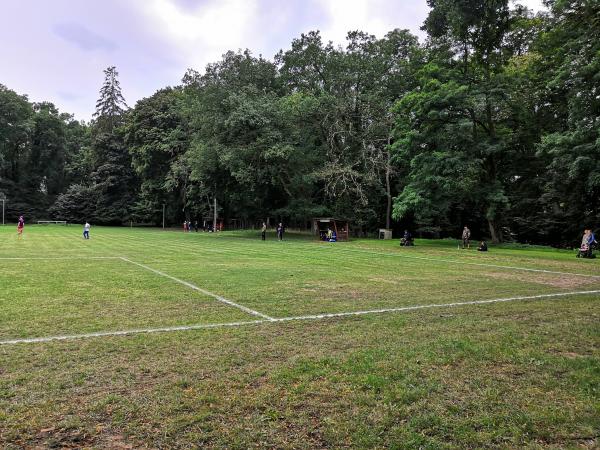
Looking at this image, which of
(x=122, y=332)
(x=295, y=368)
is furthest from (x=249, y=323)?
(x=295, y=368)

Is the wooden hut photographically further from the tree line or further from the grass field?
the grass field

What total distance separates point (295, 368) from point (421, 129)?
26365 mm

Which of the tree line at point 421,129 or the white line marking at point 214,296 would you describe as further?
the tree line at point 421,129

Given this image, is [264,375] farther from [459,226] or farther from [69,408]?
[459,226]

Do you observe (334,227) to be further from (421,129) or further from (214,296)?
(214,296)

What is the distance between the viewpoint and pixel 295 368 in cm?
464

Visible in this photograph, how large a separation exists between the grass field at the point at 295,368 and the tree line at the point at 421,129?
48.8ft

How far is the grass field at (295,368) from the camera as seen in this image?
3.29 meters

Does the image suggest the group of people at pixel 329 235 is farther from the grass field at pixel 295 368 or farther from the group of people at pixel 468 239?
the grass field at pixel 295 368

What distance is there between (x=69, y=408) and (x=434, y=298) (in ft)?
23.4

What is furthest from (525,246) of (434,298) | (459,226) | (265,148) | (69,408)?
(69,408)

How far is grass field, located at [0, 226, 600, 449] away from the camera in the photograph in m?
3.29

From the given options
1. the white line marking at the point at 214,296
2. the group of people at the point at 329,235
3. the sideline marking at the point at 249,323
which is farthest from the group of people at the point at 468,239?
the white line marking at the point at 214,296

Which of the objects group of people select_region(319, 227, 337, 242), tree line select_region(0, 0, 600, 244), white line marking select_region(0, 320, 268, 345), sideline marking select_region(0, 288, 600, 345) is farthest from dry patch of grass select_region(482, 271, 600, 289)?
group of people select_region(319, 227, 337, 242)
